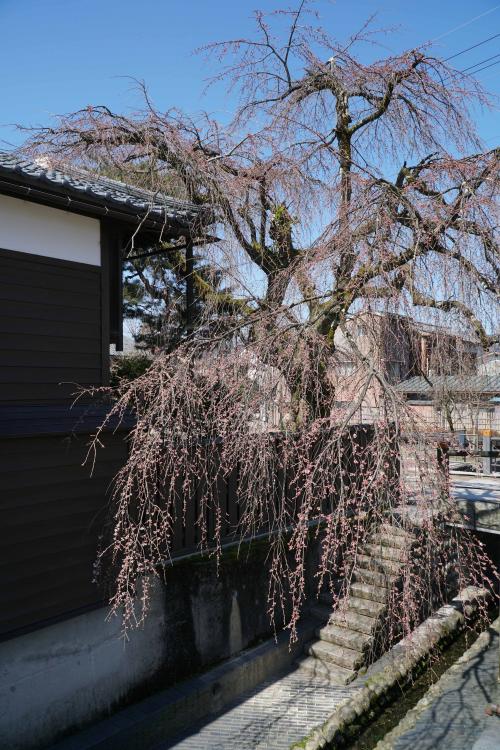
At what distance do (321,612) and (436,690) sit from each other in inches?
87.1

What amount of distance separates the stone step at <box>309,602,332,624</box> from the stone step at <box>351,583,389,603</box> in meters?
0.49

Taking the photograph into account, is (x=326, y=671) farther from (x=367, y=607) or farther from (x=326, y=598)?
(x=326, y=598)

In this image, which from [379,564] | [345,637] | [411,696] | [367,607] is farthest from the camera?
[379,564]

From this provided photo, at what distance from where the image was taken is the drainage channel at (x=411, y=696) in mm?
6180

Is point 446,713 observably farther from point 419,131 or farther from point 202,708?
point 419,131

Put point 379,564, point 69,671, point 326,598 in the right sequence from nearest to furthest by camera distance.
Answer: point 69,671, point 379,564, point 326,598

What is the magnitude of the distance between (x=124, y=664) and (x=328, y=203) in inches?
252

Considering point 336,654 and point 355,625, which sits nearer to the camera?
point 336,654

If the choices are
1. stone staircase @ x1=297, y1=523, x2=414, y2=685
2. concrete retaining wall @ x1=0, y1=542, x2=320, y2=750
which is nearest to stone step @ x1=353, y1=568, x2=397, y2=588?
stone staircase @ x1=297, y1=523, x2=414, y2=685

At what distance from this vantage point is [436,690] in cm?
659

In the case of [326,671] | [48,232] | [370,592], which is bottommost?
[326,671]

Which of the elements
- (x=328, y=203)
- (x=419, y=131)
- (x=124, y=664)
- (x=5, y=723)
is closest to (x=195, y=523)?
(x=124, y=664)

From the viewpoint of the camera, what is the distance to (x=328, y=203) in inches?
295

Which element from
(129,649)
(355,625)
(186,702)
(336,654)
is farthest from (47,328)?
(355,625)
